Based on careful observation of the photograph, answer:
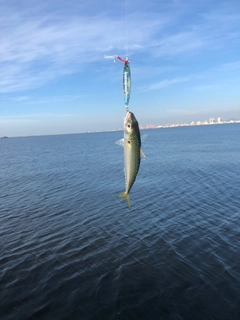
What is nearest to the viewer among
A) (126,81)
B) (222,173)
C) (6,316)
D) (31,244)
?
(126,81)

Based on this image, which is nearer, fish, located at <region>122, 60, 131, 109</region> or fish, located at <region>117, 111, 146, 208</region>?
fish, located at <region>122, 60, 131, 109</region>

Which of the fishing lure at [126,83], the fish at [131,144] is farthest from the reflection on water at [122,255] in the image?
the fishing lure at [126,83]

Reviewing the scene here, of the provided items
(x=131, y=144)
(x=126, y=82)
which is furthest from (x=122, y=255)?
(x=126, y=82)

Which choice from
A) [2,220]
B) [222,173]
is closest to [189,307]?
[2,220]

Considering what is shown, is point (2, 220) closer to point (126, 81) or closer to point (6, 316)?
point (6, 316)

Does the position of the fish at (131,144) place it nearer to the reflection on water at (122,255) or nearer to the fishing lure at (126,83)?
the fishing lure at (126,83)

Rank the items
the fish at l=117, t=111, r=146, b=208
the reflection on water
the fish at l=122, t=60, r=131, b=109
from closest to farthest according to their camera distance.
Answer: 1. the fish at l=122, t=60, r=131, b=109
2. the fish at l=117, t=111, r=146, b=208
3. the reflection on water

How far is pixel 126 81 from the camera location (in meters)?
5.41

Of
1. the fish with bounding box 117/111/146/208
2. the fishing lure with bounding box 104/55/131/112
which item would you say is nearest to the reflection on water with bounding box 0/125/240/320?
the fish with bounding box 117/111/146/208

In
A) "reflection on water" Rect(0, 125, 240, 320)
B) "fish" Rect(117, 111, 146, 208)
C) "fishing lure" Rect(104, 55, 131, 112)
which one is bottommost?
"reflection on water" Rect(0, 125, 240, 320)

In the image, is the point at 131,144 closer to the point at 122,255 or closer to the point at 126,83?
the point at 126,83

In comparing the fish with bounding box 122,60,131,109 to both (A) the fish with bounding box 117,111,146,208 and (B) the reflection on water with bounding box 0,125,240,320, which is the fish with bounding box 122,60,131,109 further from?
(B) the reflection on water with bounding box 0,125,240,320

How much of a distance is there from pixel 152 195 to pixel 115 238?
12846 millimetres

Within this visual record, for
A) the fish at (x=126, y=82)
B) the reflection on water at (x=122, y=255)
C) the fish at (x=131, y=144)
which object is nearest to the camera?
the fish at (x=126, y=82)
